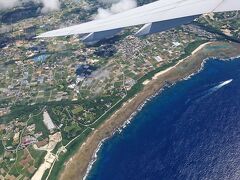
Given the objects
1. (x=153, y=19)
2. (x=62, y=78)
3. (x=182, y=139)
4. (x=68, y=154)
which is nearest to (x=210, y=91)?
(x=182, y=139)

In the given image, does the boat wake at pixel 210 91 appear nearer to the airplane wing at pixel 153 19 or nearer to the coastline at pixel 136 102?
the coastline at pixel 136 102

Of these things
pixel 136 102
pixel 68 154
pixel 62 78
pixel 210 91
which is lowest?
pixel 68 154

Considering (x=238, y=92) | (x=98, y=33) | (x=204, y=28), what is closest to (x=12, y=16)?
(x=204, y=28)

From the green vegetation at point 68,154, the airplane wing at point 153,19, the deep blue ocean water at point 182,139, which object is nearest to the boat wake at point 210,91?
the deep blue ocean water at point 182,139

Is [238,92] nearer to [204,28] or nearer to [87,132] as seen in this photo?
[87,132]

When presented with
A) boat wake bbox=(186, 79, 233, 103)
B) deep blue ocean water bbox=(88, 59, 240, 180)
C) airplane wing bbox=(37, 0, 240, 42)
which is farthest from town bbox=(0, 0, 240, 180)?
airplane wing bbox=(37, 0, 240, 42)

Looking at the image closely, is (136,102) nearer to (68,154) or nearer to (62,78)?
(68,154)

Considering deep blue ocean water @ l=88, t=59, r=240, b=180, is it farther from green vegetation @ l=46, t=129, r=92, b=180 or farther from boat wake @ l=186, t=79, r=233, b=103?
green vegetation @ l=46, t=129, r=92, b=180
